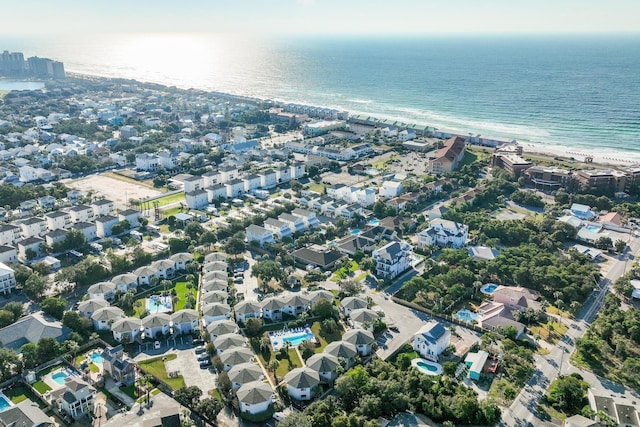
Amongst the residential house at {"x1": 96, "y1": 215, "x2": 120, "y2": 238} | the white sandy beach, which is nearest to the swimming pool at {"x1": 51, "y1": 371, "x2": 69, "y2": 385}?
the residential house at {"x1": 96, "y1": 215, "x2": 120, "y2": 238}

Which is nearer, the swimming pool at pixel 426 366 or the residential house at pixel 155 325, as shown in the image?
the swimming pool at pixel 426 366

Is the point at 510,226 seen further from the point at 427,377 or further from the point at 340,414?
the point at 340,414

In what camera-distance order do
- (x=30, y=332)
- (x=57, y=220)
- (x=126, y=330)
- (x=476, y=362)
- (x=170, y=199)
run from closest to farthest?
(x=476, y=362) < (x=30, y=332) < (x=126, y=330) < (x=57, y=220) < (x=170, y=199)

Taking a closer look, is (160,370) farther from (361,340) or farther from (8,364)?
(361,340)

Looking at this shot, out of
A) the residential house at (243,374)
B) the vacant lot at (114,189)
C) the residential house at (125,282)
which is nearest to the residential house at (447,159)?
the vacant lot at (114,189)

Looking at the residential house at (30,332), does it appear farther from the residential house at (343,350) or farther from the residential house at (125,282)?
the residential house at (343,350)

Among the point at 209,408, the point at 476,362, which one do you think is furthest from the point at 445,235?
the point at 209,408
